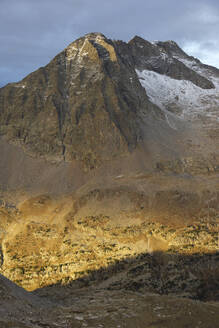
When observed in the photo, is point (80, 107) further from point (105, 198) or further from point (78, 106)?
point (105, 198)

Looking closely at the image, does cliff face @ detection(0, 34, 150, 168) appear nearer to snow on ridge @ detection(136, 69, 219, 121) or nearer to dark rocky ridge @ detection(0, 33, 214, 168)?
dark rocky ridge @ detection(0, 33, 214, 168)

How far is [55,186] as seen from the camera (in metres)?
38.7

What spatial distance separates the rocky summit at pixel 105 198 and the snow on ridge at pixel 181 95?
1.54 ft

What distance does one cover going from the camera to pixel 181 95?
67562 millimetres

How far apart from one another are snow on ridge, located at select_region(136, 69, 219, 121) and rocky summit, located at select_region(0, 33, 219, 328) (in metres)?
0.47

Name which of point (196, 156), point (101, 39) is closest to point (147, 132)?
point (196, 156)

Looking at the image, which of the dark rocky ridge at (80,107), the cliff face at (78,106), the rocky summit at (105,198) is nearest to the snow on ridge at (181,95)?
the rocky summit at (105,198)

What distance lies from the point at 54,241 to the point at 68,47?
4394cm

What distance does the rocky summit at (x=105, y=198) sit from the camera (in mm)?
15703

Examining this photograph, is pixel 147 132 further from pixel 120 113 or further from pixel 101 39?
pixel 101 39

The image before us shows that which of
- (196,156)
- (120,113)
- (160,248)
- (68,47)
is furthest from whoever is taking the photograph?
(68,47)

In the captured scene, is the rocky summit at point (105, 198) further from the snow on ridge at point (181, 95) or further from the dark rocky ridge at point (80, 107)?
the snow on ridge at point (181, 95)

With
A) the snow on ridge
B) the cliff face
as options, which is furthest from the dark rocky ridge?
the snow on ridge

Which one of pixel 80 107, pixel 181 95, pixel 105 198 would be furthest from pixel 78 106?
pixel 181 95
